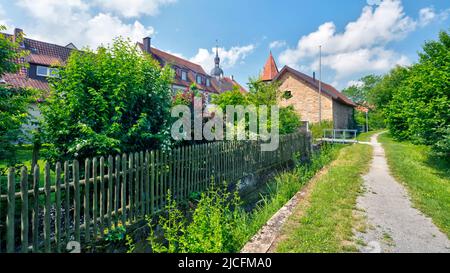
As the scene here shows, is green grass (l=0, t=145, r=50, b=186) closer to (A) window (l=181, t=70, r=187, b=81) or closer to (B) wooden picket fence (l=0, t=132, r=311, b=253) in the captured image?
(B) wooden picket fence (l=0, t=132, r=311, b=253)

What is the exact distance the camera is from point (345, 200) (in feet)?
15.5

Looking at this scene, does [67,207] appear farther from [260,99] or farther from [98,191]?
[260,99]

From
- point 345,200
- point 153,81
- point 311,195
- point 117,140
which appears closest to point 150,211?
point 117,140

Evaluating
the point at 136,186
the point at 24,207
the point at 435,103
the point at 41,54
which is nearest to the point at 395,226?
the point at 136,186

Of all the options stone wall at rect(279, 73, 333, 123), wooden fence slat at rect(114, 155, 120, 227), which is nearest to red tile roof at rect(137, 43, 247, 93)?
stone wall at rect(279, 73, 333, 123)

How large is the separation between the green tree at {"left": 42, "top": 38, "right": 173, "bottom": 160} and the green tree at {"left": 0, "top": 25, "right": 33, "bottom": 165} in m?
0.40

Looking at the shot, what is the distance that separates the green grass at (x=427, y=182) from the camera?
412cm

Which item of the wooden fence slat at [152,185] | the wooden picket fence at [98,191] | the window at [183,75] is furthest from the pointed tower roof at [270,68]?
the wooden fence slat at [152,185]

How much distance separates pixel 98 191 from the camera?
3797 millimetres

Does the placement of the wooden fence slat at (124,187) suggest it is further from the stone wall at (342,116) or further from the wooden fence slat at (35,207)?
the stone wall at (342,116)

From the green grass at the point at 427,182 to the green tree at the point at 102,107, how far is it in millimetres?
5146

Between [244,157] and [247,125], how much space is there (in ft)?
4.38

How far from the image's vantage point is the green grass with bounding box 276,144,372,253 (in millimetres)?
2975
